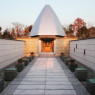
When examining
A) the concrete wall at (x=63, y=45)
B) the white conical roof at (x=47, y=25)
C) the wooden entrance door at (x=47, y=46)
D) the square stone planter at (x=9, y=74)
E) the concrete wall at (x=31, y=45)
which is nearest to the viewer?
the square stone planter at (x=9, y=74)

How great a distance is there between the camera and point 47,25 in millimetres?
28641

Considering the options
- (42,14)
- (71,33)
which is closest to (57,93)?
(42,14)

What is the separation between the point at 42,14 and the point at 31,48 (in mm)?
14693

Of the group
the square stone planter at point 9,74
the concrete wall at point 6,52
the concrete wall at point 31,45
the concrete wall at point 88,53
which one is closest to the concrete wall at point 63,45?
the concrete wall at point 31,45

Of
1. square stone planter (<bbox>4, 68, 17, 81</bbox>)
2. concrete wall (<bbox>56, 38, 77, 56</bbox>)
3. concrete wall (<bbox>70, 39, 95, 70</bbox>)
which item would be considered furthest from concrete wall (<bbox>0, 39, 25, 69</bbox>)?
concrete wall (<bbox>56, 38, 77, 56</bbox>)

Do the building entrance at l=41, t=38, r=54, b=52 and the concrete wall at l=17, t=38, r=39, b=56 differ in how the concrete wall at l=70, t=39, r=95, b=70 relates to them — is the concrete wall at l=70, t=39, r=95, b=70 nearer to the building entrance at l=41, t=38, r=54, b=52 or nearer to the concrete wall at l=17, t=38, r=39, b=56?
the concrete wall at l=17, t=38, r=39, b=56

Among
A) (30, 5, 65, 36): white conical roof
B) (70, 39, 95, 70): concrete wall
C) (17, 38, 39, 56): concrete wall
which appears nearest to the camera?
(70, 39, 95, 70): concrete wall

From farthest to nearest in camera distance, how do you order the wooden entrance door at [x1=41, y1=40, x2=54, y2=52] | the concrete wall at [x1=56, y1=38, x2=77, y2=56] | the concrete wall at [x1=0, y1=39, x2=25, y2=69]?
the wooden entrance door at [x1=41, y1=40, x2=54, y2=52], the concrete wall at [x1=56, y1=38, x2=77, y2=56], the concrete wall at [x1=0, y1=39, x2=25, y2=69]

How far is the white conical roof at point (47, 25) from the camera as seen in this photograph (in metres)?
27.1

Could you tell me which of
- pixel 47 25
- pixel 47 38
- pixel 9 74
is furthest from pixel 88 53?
pixel 47 25

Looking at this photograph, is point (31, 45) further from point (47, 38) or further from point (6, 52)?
point (6, 52)

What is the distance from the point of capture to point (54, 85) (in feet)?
19.0

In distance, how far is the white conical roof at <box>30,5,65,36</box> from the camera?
27128 mm

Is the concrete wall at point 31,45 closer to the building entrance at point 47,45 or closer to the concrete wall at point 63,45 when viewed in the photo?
the concrete wall at point 63,45
